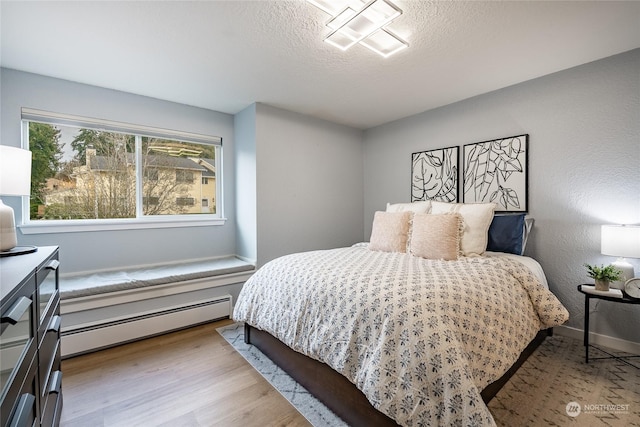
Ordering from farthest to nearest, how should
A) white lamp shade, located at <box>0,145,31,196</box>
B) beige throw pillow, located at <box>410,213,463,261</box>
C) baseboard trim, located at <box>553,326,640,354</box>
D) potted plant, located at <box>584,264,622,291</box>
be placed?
beige throw pillow, located at <box>410,213,463,261</box> → baseboard trim, located at <box>553,326,640,354</box> → potted plant, located at <box>584,264,622,291</box> → white lamp shade, located at <box>0,145,31,196</box>

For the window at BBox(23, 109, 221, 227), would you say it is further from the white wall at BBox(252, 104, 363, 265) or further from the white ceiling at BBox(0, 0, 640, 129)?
the white wall at BBox(252, 104, 363, 265)

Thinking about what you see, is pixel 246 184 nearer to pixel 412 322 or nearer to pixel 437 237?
pixel 437 237

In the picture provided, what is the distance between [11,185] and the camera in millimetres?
1507

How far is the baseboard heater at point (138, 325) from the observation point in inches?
87.4

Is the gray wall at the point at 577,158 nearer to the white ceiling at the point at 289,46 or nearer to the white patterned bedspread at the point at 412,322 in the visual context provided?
the white ceiling at the point at 289,46

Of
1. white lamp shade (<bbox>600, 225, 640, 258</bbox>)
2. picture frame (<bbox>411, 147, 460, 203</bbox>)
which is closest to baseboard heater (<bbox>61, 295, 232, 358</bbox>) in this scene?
picture frame (<bbox>411, 147, 460, 203</bbox>)

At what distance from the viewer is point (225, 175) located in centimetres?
361

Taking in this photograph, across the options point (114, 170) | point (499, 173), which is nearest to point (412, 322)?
point (499, 173)

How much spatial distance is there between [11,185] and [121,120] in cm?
164

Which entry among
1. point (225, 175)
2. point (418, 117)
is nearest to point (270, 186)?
point (225, 175)

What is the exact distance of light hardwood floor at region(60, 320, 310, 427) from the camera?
157 cm

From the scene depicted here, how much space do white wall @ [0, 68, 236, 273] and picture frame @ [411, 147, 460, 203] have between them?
2.38 meters

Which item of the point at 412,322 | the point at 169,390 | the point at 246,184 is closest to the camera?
the point at 412,322

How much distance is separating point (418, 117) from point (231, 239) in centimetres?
289
